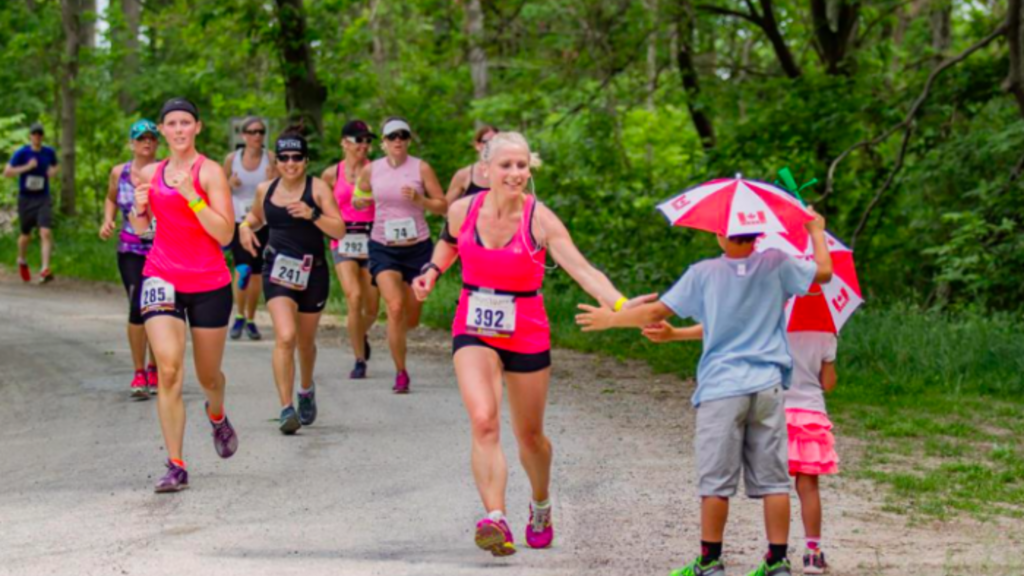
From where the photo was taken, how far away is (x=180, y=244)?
8562 mm

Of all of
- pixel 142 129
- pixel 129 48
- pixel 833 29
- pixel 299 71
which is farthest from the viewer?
pixel 129 48

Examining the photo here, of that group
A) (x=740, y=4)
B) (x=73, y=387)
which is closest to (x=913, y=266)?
(x=740, y=4)

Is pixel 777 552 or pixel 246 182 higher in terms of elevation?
pixel 246 182

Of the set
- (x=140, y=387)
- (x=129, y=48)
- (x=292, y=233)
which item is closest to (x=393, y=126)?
(x=292, y=233)

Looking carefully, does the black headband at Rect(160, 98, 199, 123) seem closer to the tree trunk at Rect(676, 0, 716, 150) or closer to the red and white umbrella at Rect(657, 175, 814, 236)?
the red and white umbrella at Rect(657, 175, 814, 236)

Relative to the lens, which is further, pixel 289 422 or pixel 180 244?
pixel 289 422

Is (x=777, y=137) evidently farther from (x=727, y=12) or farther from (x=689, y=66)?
(x=727, y=12)

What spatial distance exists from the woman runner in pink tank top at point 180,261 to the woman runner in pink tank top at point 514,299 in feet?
6.48

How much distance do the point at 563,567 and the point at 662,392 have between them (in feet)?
20.6

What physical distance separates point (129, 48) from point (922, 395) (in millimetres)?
21573

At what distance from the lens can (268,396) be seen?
484 inches

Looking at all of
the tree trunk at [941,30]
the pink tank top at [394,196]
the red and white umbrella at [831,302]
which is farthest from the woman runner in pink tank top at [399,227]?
the tree trunk at [941,30]

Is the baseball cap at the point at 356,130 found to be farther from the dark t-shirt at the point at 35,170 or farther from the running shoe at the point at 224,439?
the dark t-shirt at the point at 35,170

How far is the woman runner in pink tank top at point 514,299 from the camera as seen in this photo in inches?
274
